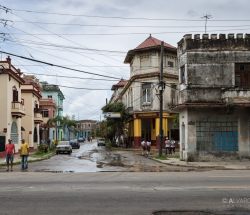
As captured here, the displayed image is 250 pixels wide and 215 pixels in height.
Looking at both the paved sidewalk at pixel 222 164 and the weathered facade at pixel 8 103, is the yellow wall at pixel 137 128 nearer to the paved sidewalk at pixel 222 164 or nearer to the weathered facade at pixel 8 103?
the weathered facade at pixel 8 103

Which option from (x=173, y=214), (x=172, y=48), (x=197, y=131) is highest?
(x=172, y=48)

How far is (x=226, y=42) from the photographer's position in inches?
1336

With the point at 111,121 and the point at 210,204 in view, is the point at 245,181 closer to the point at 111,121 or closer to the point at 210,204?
the point at 210,204

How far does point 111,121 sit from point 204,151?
40.9 meters

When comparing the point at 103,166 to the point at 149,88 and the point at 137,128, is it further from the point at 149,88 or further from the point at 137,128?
the point at 149,88

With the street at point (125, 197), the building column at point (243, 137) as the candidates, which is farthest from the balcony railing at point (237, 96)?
the street at point (125, 197)

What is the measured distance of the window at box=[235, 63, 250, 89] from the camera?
3369 centimetres

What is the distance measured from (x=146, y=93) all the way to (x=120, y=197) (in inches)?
1984

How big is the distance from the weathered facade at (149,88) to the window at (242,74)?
88.5ft

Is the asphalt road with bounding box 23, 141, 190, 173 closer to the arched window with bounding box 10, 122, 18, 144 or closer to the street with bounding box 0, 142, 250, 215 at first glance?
the street with bounding box 0, 142, 250, 215

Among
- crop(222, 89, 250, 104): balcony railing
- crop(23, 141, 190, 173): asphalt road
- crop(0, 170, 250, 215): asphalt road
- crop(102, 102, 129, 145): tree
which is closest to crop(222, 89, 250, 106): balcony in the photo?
crop(222, 89, 250, 104): balcony railing

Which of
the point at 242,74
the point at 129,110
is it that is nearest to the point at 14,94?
the point at 129,110

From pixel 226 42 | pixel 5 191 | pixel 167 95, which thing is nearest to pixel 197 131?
pixel 226 42

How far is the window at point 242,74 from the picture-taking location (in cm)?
3369
